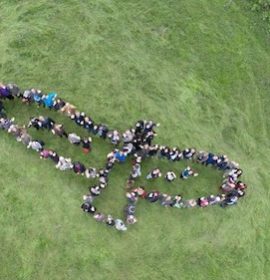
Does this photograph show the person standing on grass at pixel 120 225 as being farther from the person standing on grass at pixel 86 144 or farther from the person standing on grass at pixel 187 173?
the person standing on grass at pixel 187 173

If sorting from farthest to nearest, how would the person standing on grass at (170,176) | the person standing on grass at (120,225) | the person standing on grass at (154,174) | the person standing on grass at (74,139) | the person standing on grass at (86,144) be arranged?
the person standing on grass at (170,176) < the person standing on grass at (154,174) < the person standing on grass at (86,144) < the person standing on grass at (74,139) < the person standing on grass at (120,225)

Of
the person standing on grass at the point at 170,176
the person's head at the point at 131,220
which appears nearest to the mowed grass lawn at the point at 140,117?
the person's head at the point at 131,220

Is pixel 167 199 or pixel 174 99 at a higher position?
pixel 174 99

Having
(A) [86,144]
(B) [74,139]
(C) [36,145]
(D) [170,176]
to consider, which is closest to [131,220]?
(D) [170,176]

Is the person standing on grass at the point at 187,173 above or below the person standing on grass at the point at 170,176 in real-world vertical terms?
above

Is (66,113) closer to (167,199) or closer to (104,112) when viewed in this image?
(104,112)

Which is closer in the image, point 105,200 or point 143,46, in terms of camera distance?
point 105,200

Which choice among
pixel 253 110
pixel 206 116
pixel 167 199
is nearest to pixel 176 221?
pixel 167 199
